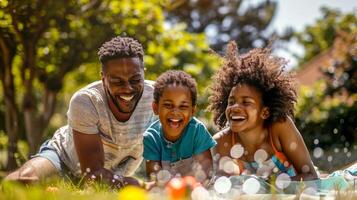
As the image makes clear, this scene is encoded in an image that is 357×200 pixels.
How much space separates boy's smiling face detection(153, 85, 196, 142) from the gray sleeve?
54cm

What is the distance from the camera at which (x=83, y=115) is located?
4.82 meters

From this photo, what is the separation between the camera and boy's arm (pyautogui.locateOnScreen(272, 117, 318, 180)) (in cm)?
471

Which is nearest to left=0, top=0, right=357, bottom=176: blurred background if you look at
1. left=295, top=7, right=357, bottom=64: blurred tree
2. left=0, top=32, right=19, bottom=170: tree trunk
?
left=0, top=32, right=19, bottom=170: tree trunk

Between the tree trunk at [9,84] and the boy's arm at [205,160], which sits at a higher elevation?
the tree trunk at [9,84]

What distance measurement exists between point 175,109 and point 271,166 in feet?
2.88

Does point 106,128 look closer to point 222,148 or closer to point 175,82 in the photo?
point 175,82

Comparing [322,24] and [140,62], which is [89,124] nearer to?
[140,62]

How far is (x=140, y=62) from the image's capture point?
4.91m

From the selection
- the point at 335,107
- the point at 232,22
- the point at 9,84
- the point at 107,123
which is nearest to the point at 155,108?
the point at 107,123

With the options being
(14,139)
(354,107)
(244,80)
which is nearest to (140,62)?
(244,80)

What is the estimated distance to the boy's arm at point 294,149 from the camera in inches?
185

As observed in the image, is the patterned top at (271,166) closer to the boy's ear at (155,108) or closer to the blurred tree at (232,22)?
the boy's ear at (155,108)

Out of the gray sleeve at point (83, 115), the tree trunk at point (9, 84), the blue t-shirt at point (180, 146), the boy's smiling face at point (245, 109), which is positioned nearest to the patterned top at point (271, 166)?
the boy's smiling face at point (245, 109)

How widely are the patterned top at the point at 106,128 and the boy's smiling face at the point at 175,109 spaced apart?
1.57ft
